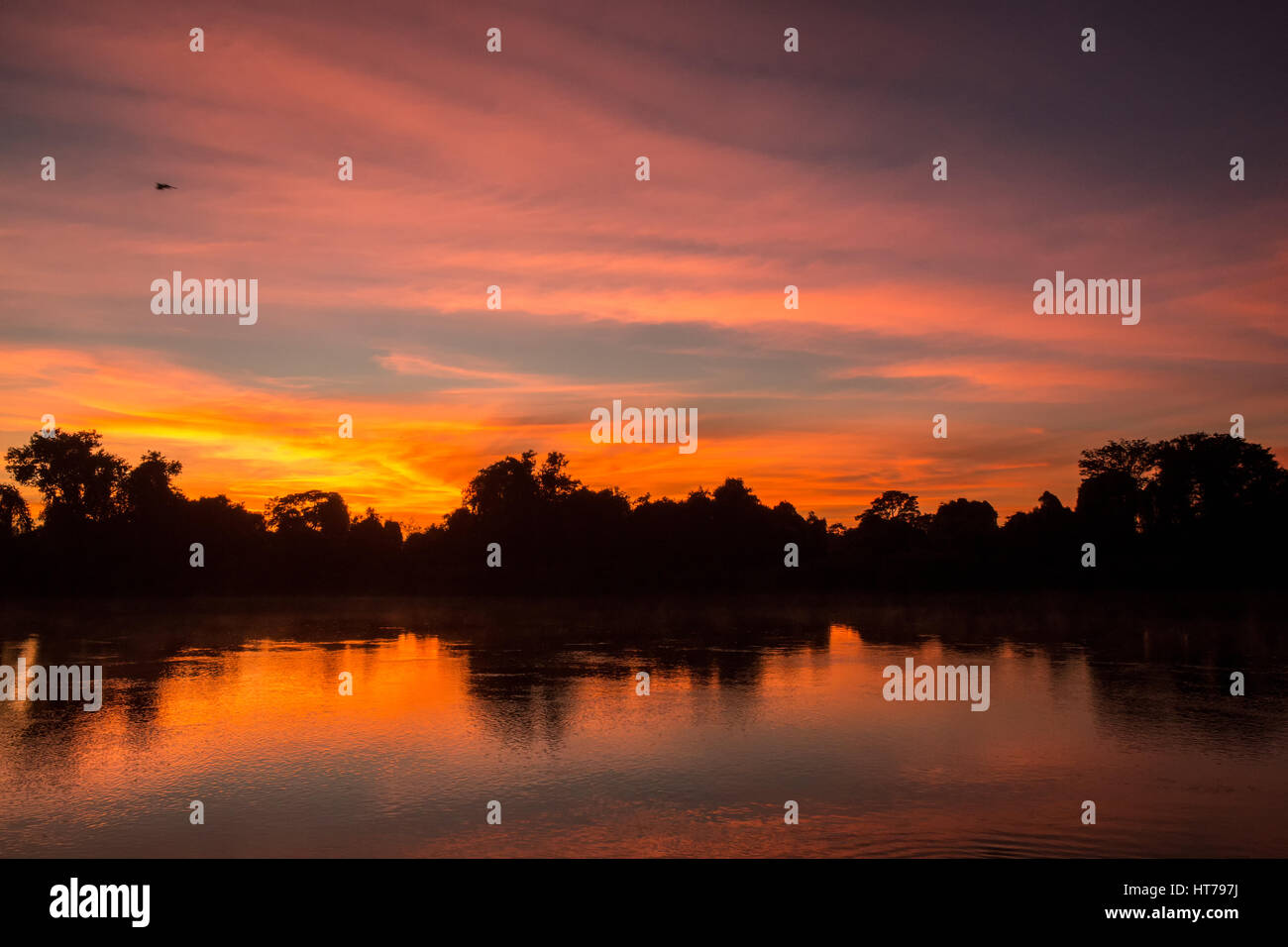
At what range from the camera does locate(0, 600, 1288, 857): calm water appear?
1174cm

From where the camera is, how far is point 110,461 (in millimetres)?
90188

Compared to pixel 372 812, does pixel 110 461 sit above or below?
above

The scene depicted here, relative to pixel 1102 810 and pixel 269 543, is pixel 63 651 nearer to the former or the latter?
pixel 1102 810

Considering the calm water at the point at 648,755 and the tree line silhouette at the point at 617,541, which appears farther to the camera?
the tree line silhouette at the point at 617,541

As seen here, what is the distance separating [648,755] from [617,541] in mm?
73864

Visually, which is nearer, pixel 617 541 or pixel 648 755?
pixel 648 755

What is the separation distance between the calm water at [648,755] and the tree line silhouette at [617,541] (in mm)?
45409

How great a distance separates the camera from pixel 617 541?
90.0 metres

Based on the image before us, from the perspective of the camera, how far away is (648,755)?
53.2 feet

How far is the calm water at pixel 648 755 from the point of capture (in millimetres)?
11742

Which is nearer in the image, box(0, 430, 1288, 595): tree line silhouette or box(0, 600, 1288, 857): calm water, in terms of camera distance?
box(0, 600, 1288, 857): calm water

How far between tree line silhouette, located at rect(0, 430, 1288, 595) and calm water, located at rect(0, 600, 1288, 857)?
45409 millimetres
